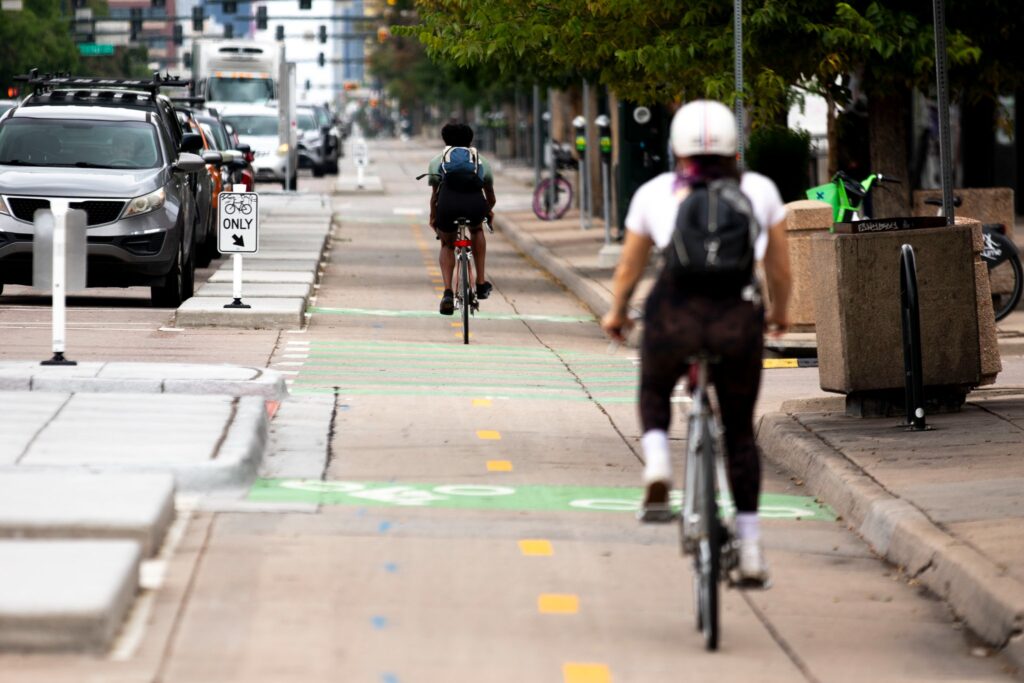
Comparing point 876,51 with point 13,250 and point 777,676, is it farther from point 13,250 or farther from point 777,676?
point 777,676

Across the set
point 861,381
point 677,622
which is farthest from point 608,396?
point 677,622

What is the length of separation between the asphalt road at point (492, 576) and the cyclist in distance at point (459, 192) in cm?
289

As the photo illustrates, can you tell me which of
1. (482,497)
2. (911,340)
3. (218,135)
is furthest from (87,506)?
(218,135)

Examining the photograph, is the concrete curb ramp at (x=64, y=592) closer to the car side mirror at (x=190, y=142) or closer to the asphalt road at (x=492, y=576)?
the asphalt road at (x=492, y=576)

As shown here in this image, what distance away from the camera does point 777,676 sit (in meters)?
6.67

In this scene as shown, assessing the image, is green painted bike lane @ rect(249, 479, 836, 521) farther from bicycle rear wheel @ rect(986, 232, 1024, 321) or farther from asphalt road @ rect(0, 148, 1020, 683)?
bicycle rear wheel @ rect(986, 232, 1024, 321)

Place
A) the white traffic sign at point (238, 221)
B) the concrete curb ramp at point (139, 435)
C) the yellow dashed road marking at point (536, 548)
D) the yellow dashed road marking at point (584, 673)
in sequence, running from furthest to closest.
Answer: the white traffic sign at point (238, 221)
the concrete curb ramp at point (139, 435)
the yellow dashed road marking at point (536, 548)
the yellow dashed road marking at point (584, 673)

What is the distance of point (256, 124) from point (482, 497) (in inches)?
1579

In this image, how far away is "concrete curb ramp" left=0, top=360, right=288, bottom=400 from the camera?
1227cm

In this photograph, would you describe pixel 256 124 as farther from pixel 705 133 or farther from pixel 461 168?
pixel 705 133

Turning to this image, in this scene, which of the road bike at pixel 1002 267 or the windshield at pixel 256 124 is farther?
the windshield at pixel 256 124

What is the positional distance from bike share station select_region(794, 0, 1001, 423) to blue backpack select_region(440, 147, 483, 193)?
560 cm

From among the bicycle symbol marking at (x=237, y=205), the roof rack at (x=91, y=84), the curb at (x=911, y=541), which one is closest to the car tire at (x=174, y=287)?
the bicycle symbol marking at (x=237, y=205)

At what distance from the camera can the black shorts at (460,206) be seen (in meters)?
17.7
